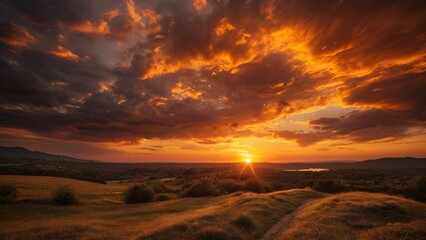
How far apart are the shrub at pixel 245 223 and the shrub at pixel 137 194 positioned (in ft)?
113

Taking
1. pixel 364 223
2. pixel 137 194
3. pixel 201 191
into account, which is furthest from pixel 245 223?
pixel 201 191

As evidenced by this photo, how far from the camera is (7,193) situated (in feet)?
135

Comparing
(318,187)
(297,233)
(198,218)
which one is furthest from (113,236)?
(318,187)

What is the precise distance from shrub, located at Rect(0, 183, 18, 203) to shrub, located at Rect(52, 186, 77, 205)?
6.11 meters

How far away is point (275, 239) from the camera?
18.6m

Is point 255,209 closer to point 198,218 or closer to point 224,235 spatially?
point 198,218

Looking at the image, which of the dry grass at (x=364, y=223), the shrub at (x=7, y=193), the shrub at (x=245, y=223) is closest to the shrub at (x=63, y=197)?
the shrub at (x=7, y=193)

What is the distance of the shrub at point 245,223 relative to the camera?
2209cm

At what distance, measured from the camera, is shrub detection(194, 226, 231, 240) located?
58.3 ft

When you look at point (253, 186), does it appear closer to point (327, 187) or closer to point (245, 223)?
point (327, 187)

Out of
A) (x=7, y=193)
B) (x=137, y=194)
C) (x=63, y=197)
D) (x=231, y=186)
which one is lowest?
(x=137, y=194)

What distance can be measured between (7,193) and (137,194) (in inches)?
852

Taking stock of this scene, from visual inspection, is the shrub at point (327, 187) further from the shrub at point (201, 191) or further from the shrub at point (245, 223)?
the shrub at point (245, 223)

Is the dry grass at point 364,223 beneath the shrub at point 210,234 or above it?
above
